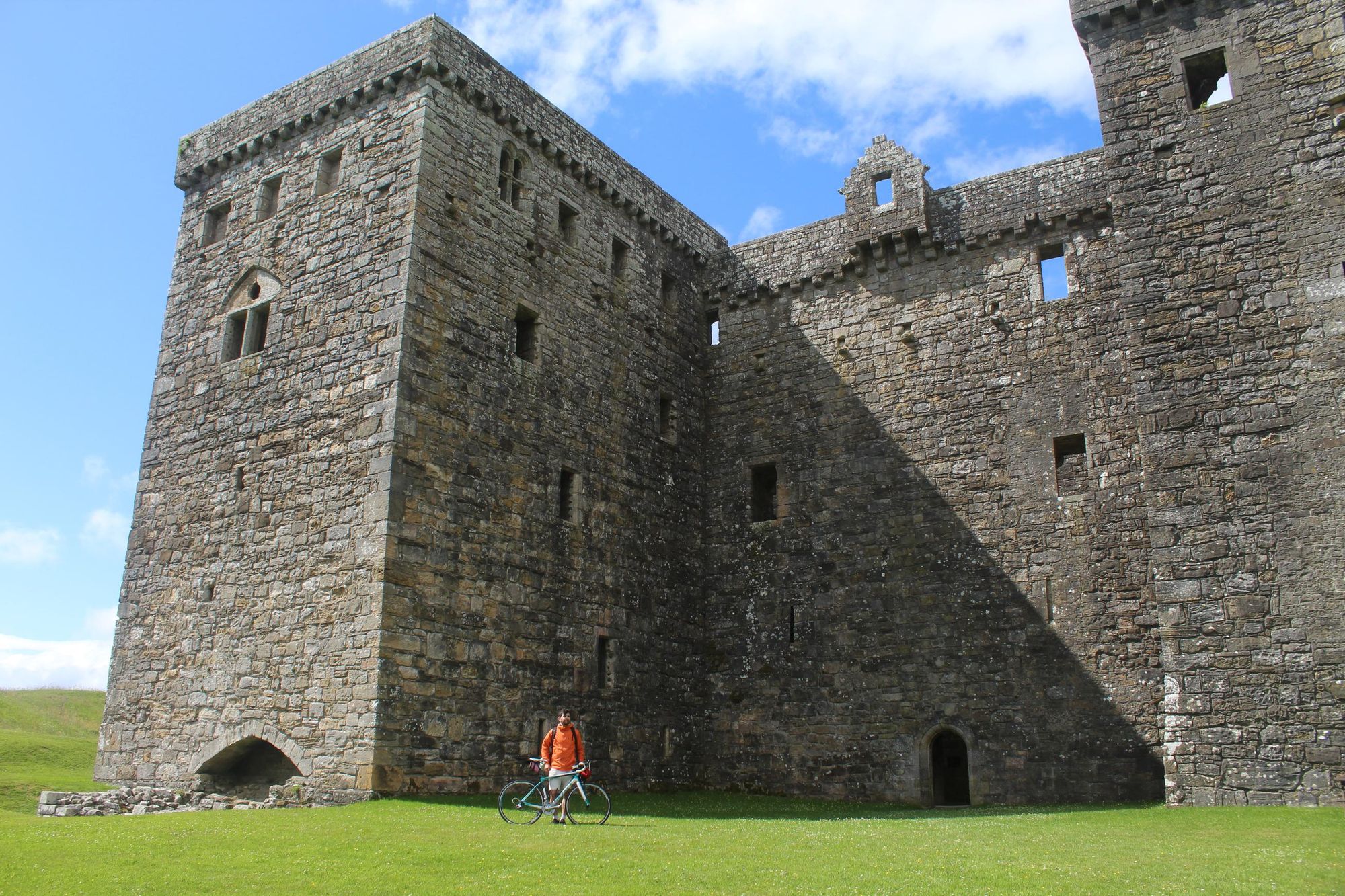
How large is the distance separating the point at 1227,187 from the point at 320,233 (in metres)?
13.2

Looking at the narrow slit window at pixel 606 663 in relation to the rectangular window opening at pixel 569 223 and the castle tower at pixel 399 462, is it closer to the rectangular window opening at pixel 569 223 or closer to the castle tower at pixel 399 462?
the castle tower at pixel 399 462

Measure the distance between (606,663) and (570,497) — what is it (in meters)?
2.84

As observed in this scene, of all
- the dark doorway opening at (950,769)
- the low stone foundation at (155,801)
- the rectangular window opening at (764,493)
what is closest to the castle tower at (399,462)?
the low stone foundation at (155,801)

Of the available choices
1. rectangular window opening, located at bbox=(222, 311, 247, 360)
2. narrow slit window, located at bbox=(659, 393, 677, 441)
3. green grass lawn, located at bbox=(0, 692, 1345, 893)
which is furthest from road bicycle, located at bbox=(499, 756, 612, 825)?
rectangular window opening, located at bbox=(222, 311, 247, 360)

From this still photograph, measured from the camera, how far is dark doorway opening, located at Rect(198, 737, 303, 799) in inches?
577

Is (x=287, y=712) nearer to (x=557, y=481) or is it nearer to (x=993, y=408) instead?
(x=557, y=481)

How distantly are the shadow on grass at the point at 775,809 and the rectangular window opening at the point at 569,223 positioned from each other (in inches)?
377

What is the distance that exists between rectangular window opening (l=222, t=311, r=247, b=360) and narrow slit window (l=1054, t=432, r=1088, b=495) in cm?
1350

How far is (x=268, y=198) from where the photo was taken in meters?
18.0

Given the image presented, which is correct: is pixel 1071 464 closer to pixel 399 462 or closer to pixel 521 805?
pixel 521 805

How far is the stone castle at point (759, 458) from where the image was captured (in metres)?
13.2

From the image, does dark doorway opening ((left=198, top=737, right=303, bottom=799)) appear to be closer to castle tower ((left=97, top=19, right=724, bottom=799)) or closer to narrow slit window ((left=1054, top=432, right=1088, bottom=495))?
castle tower ((left=97, top=19, right=724, bottom=799))

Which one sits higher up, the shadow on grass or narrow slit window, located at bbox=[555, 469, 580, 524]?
narrow slit window, located at bbox=[555, 469, 580, 524]

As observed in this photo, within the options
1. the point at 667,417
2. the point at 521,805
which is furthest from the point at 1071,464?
the point at 521,805
